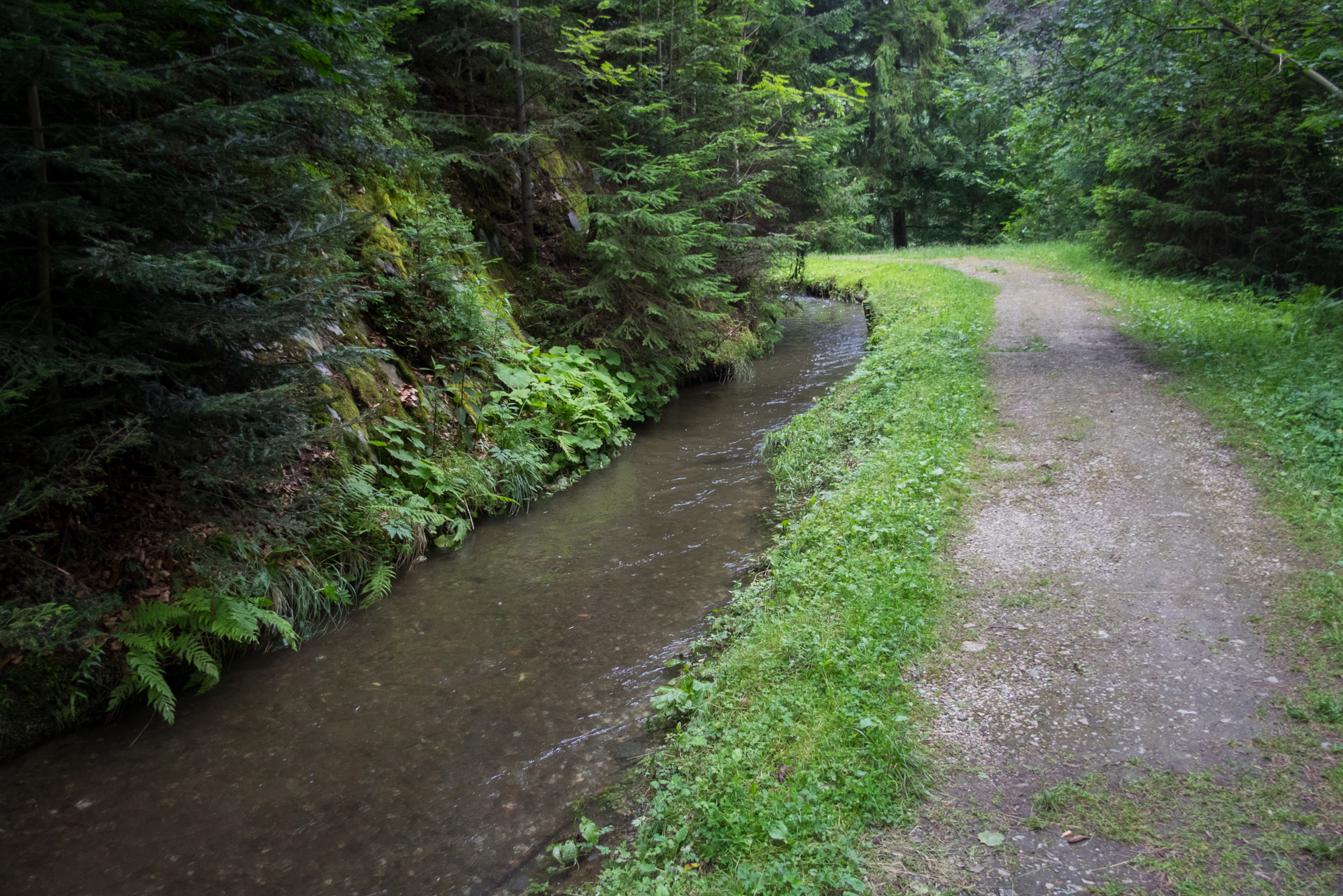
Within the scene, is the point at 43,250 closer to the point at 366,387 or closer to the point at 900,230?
the point at 366,387

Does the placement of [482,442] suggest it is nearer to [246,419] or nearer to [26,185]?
[246,419]

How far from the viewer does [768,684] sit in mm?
4016

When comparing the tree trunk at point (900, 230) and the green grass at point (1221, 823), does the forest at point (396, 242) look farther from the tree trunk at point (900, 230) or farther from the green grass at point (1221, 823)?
the tree trunk at point (900, 230)

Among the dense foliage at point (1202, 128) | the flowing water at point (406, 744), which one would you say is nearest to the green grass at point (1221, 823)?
the flowing water at point (406, 744)

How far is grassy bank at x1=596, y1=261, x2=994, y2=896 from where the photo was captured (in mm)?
2961

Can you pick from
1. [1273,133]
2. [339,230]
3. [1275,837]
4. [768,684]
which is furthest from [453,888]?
[1273,133]

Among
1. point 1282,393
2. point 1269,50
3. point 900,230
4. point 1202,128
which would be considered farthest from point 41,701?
point 900,230

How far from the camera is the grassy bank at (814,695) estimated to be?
9.71 ft

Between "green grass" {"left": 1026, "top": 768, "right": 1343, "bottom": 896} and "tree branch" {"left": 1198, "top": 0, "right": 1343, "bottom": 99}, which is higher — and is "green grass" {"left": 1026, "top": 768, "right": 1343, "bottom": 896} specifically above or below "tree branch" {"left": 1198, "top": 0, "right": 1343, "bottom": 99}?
below

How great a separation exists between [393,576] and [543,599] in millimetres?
1477

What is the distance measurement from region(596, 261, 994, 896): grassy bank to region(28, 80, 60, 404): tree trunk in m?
4.17

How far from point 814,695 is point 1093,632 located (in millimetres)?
1842

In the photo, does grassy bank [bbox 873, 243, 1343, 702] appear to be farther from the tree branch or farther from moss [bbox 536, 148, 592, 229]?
moss [bbox 536, 148, 592, 229]

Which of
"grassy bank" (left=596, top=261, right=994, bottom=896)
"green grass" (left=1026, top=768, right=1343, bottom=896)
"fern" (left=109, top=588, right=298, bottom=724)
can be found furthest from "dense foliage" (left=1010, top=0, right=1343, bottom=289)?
"fern" (left=109, top=588, right=298, bottom=724)
